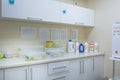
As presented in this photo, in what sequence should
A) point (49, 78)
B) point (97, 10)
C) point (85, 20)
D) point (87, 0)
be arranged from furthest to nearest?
point (87, 0)
point (97, 10)
point (85, 20)
point (49, 78)

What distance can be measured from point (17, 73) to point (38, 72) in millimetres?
316

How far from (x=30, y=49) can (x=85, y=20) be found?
135 cm

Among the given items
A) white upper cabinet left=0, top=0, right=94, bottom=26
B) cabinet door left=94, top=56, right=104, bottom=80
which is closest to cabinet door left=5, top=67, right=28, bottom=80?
white upper cabinet left=0, top=0, right=94, bottom=26

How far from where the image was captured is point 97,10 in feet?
11.0

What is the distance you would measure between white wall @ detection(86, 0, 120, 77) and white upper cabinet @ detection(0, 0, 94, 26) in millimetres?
276

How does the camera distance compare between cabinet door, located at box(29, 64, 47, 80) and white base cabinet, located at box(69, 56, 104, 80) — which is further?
white base cabinet, located at box(69, 56, 104, 80)

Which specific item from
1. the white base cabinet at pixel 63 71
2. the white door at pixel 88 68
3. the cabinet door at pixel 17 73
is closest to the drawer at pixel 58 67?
the white base cabinet at pixel 63 71

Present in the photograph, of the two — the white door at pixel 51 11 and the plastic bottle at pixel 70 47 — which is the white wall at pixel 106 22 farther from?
the white door at pixel 51 11

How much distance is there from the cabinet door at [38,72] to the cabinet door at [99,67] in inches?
50.7

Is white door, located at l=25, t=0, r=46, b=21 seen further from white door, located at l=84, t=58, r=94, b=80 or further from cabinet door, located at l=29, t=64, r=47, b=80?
white door, located at l=84, t=58, r=94, b=80

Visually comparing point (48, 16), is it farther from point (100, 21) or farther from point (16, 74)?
point (100, 21)

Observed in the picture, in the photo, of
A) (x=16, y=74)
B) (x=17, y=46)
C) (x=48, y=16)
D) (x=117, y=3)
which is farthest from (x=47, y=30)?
(x=117, y=3)

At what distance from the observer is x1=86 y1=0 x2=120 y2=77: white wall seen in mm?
3051

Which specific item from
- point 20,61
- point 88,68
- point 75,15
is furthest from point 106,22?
point 20,61
